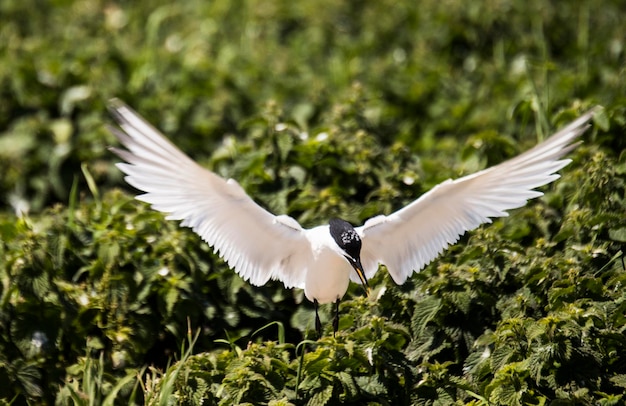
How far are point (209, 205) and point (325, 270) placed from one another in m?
0.73

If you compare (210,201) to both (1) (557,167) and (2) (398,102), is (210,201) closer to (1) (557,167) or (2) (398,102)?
(1) (557,167)

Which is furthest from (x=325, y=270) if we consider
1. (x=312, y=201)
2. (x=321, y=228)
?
(x=312, y=201)

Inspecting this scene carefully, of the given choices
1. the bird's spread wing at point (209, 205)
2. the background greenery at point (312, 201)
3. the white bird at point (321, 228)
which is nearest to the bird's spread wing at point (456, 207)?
the white bird at point (321, 228)

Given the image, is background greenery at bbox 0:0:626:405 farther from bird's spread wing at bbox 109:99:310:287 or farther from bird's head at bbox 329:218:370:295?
bird's spread wing at bbox 109:99:310:287

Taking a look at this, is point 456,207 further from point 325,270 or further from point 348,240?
point 325,270

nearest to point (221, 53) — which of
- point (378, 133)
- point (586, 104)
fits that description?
point (378, 133)

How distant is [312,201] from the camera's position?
6270 millimetres

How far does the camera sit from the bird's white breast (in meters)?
5.38

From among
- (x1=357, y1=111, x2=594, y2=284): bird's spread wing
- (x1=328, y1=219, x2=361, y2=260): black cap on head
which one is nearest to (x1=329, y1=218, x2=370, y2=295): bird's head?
(x1=328, y1=219, x2=361, y2=260): black cap on head

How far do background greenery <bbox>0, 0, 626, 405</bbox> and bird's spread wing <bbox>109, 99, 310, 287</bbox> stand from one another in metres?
0.41

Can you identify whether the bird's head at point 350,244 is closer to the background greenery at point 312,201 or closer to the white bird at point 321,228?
the white bird at point 321,228

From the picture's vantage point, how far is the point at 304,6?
10.4 metres

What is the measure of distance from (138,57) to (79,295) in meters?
3.70

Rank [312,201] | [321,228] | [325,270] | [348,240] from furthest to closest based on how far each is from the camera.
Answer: [312,201], [321,228], [325,270], [348,240]
